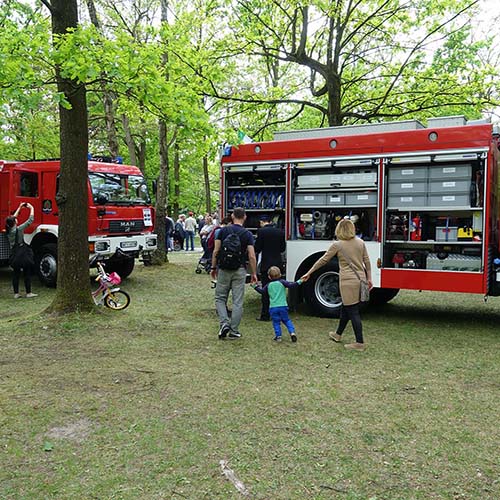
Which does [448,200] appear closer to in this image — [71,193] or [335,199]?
[335,199]

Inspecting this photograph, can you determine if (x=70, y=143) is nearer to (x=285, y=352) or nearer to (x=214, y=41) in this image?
(x=285, y=352)

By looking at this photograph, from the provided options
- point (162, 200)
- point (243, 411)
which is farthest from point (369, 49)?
point (243, 411)

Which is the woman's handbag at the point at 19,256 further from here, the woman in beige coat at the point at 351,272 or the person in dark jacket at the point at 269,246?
the woman in beige coat at the point at 351,272

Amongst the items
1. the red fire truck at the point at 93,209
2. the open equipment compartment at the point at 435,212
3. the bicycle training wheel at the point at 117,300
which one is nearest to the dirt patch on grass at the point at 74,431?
the bicycle training wheel at the point at 117,300

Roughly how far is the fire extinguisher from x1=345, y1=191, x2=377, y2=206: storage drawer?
69 cm

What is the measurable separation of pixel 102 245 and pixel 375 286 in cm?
645

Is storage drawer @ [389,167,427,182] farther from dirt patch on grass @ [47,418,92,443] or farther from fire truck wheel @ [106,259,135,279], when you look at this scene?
fire truck wheel @ [106,259,135,279]

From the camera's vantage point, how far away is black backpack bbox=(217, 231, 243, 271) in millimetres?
6996

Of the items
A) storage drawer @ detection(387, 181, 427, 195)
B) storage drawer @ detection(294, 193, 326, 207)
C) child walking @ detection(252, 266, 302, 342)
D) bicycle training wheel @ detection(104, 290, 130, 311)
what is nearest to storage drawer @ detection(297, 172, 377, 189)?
storage drawer @ detection(294, 193, 326, 207)

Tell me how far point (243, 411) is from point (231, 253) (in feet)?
9.09

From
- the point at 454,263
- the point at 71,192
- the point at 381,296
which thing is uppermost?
the point at 71,192

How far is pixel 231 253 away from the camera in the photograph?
22.9ft

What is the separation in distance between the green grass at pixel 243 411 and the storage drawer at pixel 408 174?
7.71 ft

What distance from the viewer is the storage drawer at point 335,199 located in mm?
8859
